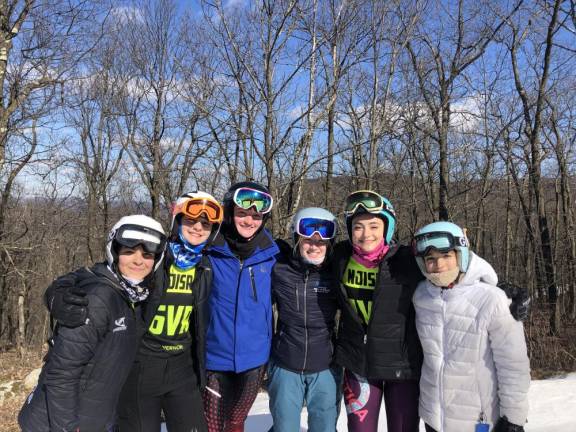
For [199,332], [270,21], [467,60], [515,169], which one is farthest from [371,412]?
[515,169]

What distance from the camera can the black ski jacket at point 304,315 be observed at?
2.98m

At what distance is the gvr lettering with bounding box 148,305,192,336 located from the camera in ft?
9.10

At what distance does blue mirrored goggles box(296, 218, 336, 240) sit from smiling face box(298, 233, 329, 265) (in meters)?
0.03

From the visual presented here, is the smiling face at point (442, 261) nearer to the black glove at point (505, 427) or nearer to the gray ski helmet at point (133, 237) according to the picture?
the black glove at point (505, 427)

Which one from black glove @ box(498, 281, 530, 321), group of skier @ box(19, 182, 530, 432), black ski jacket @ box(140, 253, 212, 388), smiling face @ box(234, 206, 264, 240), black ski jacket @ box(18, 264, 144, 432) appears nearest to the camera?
black ski jacket @ box(18, 264, 144, 432)

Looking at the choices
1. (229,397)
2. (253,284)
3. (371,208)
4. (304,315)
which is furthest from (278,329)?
(371,208)

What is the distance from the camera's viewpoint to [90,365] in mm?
2283

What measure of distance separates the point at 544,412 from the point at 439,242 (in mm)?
3505

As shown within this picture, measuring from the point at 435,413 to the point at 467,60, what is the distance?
37.6 ft

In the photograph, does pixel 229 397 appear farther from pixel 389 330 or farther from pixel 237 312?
pixel 389 330

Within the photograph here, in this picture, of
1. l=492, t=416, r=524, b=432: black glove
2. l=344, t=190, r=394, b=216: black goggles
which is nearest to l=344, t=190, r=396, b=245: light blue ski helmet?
l=344, t=190, r=394, b=216: black goggles

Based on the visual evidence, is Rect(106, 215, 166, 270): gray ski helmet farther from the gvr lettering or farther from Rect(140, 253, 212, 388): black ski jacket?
the gvr lettering

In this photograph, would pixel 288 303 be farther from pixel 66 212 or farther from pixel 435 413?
pixel 66 212

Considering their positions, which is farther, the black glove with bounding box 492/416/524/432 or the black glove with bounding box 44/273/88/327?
the black glove with bounding box 492/416/524/432
